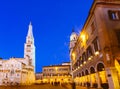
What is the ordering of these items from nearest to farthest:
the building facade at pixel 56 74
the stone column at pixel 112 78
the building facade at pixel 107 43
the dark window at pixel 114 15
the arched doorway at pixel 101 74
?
the stone column at pixel 112 78 → the building facade at pixel 107 43 → the dark window at pixel 114 15 → the arched doorway at pixel 101 74 → the building facade at pixel 56 74

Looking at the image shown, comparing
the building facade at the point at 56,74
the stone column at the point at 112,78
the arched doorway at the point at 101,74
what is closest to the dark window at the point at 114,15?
the arched doorway at the point at 101,74

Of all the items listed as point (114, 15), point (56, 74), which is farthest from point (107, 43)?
point (56, 74)

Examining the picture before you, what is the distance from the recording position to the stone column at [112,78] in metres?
19.2

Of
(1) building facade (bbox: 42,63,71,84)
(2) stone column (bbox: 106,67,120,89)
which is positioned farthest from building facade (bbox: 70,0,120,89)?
(1) building facade (bbox: 42,63,71,84)

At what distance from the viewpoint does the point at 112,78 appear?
763 inches

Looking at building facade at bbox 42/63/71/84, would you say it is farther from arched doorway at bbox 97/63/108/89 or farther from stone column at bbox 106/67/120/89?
stone column at bbox 106/67/120/89

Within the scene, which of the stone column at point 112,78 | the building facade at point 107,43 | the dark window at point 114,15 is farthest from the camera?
the dark window at point 114,15

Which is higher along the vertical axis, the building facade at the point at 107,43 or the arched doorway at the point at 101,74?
the building facade at the point at 107,43

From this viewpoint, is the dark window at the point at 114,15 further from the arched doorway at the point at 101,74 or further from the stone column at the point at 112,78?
the stone column at the point at 112,78

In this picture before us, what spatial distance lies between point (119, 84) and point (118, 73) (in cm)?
153

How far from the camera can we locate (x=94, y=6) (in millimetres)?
23891

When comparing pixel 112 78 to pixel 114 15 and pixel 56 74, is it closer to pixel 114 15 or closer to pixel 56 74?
pixel 114 15

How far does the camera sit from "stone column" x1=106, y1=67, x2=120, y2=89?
19156mm

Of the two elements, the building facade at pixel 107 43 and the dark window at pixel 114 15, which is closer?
the building facade at pixel 107 43
